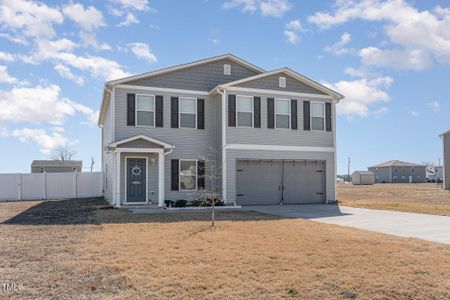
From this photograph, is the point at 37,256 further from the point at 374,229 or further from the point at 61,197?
the point at 61,197

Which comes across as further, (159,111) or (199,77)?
(199,77)

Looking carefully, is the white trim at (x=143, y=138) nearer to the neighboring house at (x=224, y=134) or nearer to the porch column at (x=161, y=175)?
the neighboring house at (x=224, y=134)

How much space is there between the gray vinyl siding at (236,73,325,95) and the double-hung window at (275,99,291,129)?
2.04ft

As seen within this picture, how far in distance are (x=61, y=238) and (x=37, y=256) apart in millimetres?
2153

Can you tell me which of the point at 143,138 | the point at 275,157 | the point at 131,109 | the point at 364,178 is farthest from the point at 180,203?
the point at 364,178

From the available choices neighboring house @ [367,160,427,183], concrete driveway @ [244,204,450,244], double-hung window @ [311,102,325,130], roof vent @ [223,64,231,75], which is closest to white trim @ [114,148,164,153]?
roof vent @ [223,64,231,75]

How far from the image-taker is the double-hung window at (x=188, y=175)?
20.8 metres

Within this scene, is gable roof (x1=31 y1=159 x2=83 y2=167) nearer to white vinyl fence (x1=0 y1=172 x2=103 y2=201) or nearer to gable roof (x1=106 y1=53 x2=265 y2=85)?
white vinyl fence (x1=0 y1=172 x2=103 y2=201)

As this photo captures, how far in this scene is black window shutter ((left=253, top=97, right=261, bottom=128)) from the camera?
21.1 metres

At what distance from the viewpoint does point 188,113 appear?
21188 mm

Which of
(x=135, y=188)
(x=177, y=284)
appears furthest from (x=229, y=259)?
(x=135, y=188)

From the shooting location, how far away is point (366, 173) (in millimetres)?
67750

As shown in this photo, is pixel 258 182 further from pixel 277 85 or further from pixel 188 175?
pixel 277 85

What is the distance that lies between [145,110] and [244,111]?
453 cm
